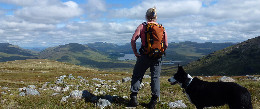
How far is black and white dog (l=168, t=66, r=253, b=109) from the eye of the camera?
22.3ft

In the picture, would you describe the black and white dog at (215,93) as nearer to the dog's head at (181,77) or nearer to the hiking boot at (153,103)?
the dog's head at (181,77)

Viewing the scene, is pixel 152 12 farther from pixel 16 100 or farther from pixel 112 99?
pixel 16 100

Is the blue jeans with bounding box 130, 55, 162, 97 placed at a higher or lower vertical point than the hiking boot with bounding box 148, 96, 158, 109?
higher

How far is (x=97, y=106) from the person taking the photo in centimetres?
890

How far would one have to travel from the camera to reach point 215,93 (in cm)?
763

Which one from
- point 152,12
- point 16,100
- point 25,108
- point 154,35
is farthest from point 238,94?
point 16,100

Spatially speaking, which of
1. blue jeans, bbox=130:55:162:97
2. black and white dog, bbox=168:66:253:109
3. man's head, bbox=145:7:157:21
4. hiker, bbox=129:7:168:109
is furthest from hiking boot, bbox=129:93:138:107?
man's head, bbox=145:7:157:21

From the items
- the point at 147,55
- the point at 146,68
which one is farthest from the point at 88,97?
the point at 147,55

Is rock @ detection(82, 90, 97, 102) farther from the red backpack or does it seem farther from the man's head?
the man's head

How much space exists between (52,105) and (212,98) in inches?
297

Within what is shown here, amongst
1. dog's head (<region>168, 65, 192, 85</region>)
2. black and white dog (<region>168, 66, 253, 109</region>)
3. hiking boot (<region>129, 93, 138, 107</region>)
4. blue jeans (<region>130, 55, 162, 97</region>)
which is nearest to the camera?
black and white dog (<region>168, 66, 253, 109</region>)

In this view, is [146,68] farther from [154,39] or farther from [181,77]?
[181,77]

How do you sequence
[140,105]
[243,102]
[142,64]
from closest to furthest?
[243,102] → [142,64] → [140,105]

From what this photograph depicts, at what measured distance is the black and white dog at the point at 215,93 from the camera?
6.80 meters
